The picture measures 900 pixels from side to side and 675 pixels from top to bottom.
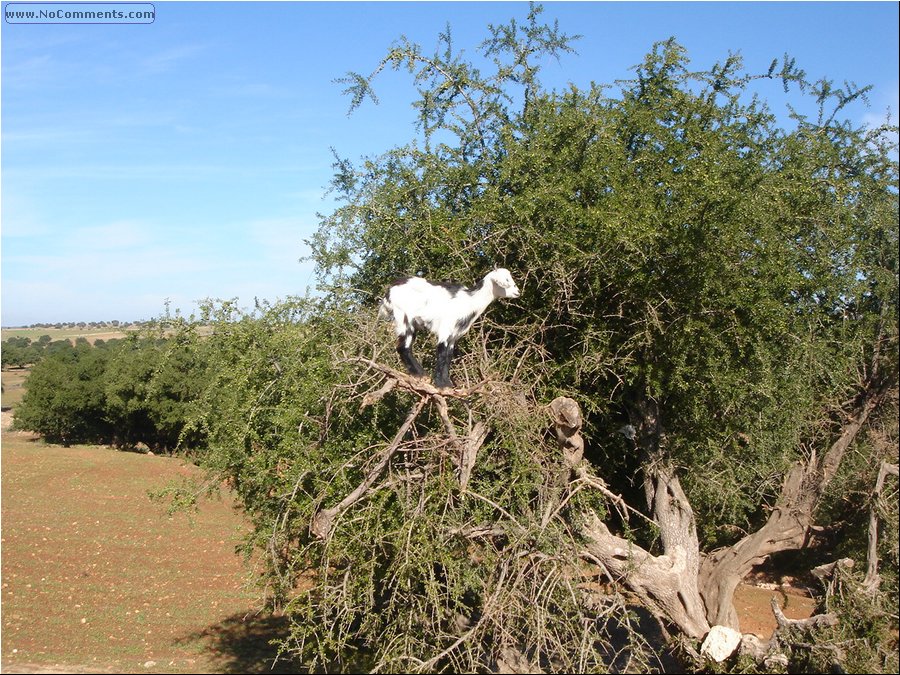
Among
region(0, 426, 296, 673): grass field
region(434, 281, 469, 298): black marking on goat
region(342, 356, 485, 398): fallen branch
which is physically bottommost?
region(0, 426, 296, 673): grass field

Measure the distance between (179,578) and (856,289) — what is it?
16167 millimetres

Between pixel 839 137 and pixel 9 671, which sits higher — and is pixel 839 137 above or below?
above

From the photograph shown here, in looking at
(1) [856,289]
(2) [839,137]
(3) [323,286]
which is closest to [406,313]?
(3) [323,286]

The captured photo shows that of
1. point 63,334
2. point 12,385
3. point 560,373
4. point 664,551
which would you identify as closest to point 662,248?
point 560,373

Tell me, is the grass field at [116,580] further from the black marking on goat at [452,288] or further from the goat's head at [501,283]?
the goat's head at [501,283]

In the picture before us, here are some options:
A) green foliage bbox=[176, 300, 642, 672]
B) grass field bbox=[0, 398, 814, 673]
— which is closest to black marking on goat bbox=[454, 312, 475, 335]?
green foliage bbox=[176, 300, 642, 672]

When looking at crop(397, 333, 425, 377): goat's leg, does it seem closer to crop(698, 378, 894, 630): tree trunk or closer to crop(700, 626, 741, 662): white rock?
crop(700, 626, 741, 662): white rock

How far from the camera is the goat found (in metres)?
6.00

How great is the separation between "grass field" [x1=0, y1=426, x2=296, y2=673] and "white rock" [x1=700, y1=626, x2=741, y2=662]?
5.00m

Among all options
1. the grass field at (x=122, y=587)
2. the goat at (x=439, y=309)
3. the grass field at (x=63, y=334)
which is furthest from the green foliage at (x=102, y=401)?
the goat at (x=439, y=309)

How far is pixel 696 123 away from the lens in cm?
821

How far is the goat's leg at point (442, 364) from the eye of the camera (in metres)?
6.01

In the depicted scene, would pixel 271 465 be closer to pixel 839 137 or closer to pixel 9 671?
pixel 9 671

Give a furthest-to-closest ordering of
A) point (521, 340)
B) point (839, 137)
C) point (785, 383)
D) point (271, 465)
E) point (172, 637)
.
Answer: point (172, 637), point (839, 137), point (785, 383), point (271, 465), point (521, 340)
